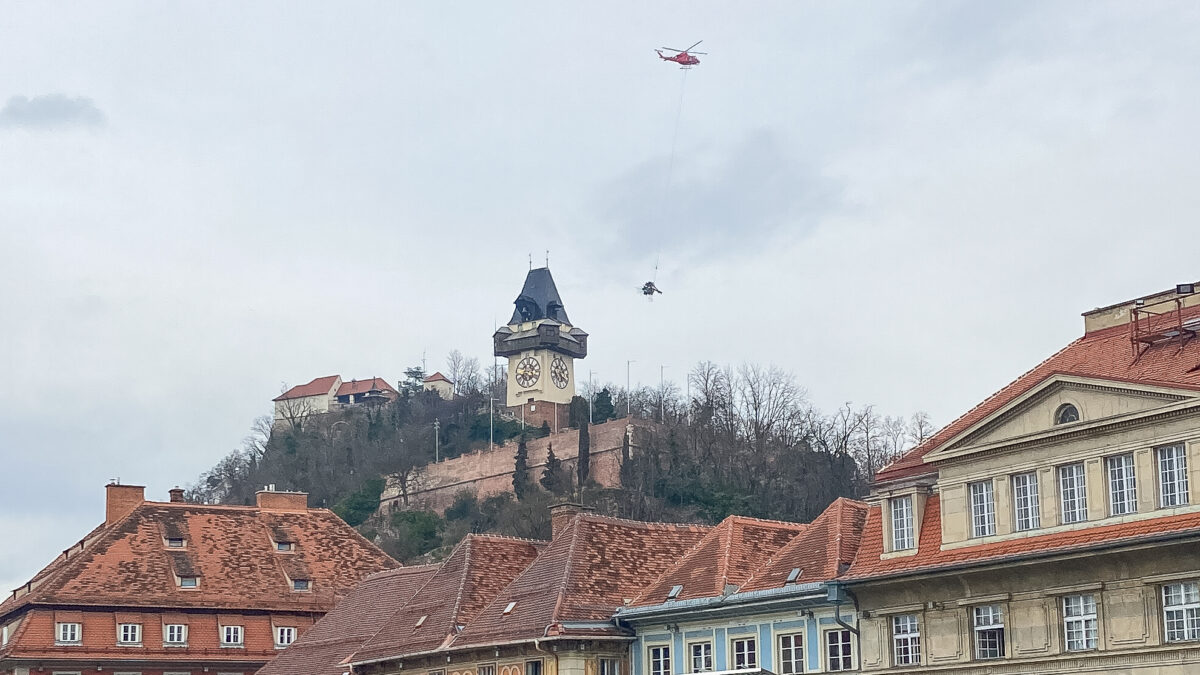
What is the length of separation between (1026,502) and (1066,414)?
2.20 meters

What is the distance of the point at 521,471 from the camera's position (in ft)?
533

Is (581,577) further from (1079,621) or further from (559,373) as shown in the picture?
(559,373)

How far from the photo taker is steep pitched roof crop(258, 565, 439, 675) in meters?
65.1

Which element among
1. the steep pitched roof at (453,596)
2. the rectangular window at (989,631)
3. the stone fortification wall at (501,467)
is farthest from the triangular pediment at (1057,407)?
the stone fortification wall at (501,467)

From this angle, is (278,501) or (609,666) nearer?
(609,666)

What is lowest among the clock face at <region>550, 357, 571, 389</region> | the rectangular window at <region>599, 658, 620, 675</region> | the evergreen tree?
the rectangular window at <region>599, 658, 620, 675</region>

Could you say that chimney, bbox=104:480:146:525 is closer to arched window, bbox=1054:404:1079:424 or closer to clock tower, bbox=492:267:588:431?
arched window, bbox=1054:404:1079:424

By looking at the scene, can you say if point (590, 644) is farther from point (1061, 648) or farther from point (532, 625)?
point (1061, 648)

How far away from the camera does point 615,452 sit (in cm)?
15600

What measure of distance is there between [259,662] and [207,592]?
3692 millimetres

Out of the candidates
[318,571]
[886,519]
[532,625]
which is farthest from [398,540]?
[886,519]

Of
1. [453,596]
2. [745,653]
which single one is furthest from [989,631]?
[453,596]

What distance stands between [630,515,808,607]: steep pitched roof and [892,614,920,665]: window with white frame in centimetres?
680

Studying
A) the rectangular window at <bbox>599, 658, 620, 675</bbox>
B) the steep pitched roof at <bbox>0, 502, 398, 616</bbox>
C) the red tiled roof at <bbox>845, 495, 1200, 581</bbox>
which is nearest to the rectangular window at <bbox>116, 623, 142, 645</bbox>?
the steep pitched roof at <bbox>0, 502, 398, 616</bbox>
